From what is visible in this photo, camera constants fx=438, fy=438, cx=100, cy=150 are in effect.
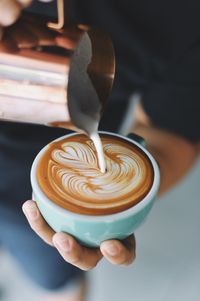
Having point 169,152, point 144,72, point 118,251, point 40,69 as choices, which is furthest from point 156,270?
point 40,69

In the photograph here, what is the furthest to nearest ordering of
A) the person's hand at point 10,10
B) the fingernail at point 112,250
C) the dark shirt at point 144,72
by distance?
1. the dark shirt at point 144,72
2. the fingernail at point 112,250
3. the person's hand at point 10,10

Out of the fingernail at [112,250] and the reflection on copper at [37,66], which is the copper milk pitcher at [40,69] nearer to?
the reflection on copper at [37,66]

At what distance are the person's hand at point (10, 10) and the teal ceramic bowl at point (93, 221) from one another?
0.70 feet

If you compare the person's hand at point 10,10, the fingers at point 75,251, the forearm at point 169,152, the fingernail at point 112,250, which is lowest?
the forearm at point 169,152

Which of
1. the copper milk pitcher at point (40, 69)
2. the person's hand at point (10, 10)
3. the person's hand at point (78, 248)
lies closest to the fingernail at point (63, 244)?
the person's hand at point (78, 248)

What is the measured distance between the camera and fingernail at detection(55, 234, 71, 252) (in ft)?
1.86

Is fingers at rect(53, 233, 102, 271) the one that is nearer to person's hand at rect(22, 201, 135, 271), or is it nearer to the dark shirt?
person's hand at rect(22, 201, 135, 271)

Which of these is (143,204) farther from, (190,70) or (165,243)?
(165,243)

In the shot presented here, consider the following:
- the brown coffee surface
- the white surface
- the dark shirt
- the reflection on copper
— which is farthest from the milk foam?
the white surface

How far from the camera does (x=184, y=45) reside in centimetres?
102

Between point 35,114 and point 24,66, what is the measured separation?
64 mm

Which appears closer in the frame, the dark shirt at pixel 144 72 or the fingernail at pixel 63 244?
the fingernail at pixel 63 244

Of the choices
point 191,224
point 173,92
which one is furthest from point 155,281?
point 173,92

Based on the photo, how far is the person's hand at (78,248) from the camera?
1.88ft
